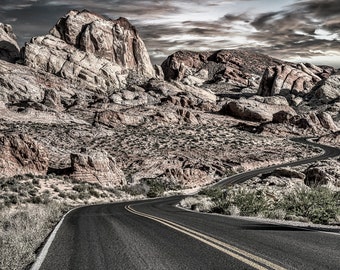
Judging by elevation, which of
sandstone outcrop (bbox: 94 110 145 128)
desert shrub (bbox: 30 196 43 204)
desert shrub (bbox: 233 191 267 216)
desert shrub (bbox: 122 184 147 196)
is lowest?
desert shrub (bbox: 122 184 147 196)

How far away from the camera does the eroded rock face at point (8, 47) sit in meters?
132

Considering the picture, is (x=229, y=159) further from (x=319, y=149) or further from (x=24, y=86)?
(x=24, y=86)

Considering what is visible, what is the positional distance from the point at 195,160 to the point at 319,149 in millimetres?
28204

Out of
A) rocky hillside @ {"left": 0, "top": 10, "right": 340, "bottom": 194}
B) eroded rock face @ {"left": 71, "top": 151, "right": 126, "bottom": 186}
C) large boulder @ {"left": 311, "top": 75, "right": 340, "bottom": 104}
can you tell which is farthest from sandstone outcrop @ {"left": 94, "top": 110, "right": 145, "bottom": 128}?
large boulder @ {"left": 311, "top": 75, "right": 340, "bottom": 104}

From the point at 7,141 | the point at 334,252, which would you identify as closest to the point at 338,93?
the point at 7,141

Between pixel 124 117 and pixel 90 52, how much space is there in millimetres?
62631

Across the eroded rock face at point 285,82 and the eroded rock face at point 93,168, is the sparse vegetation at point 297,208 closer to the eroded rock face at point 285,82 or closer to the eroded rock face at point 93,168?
the eroded rock face at point 93,168

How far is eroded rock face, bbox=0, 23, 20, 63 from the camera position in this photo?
132375 millimetres

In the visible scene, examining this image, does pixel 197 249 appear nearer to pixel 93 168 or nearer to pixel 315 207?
pixel 315 207

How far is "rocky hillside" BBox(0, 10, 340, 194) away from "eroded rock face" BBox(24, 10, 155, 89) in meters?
0.39

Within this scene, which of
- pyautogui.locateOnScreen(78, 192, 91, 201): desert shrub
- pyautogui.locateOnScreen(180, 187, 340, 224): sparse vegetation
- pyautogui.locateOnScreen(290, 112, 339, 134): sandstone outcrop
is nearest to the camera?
pyautogui.locateOnScreen(180, 187, 340, 224): sparse vegetation

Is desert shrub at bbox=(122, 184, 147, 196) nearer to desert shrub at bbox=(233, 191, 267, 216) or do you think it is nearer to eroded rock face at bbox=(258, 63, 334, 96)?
desert shrub at bbox=(233, 191, 267, 216)

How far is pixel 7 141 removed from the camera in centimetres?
4147

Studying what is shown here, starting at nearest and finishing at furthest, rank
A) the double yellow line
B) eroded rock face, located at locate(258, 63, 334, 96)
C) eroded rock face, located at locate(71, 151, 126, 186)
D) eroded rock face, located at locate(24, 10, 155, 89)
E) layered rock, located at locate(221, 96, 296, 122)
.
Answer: the double yellow line
eroded rock face, located at locate(71, 151, 126, 186)
layered rock, located at locate(221, 96, 296, 122)
eroded rock face, located at locate(24, 10, 155, 89)
eroded rock face, located at locate(258, 63, 334, 96)
